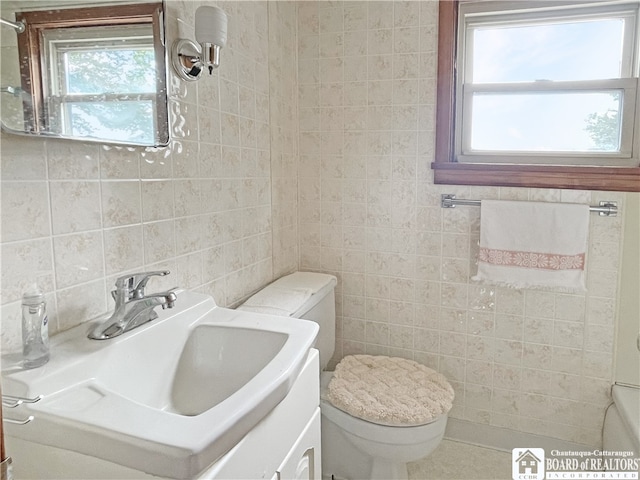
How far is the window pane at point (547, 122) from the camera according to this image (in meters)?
1.79

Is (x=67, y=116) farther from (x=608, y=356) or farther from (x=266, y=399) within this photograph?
(x=608, y=356)

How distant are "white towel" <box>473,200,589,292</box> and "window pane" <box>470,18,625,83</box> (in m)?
0.53

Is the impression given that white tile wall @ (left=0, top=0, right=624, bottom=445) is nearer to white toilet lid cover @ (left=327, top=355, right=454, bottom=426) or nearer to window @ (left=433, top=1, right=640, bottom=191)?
window @ (left=433, top=1, right=640, bottom=191)

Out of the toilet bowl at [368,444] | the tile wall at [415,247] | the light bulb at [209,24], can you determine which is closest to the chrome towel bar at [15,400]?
the light bulb at [209,24]

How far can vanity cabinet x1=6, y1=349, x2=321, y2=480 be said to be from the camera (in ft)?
2.35

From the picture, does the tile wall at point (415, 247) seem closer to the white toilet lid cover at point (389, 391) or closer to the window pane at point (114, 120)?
the white toilet lid cover at point (389, 391)

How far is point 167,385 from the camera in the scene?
1.08m

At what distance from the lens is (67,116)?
95 cm

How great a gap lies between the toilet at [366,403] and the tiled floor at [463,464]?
22cm

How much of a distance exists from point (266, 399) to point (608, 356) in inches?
61.8

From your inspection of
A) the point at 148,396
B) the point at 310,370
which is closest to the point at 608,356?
the point at 310,370

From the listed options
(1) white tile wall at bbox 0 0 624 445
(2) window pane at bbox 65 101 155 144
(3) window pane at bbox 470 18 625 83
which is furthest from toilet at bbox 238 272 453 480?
(3) window pane at bbox 470 18 625 83

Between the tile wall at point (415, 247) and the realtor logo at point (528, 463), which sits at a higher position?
the tile wall at point (415, 247)

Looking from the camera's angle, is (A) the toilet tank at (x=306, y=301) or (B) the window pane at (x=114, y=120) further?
(A) the toilet tank at (x=306, y=301)
